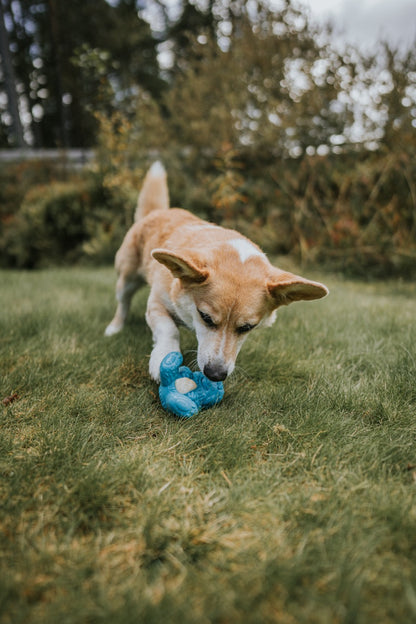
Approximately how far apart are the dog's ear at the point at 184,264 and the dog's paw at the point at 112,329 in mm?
1358

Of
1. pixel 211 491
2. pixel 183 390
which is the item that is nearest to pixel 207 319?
pixel 183 390

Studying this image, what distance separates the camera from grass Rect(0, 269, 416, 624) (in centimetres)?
134

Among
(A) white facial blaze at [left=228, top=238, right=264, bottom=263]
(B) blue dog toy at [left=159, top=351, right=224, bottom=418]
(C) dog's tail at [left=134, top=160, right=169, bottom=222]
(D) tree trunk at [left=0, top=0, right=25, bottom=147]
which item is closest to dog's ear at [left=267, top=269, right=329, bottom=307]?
(A) white facial blaze at [left=228, top=238, right=264, bottom=263]

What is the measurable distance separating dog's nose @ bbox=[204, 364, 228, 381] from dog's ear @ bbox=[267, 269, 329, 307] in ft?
2.13

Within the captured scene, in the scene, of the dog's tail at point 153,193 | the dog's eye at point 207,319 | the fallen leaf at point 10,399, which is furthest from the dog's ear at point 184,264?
the dog's tail at point 153,193

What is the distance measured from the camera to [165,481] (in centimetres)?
189

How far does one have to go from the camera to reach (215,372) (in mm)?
2537

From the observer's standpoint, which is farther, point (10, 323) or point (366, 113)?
point (366, 113)

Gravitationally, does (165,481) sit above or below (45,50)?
below

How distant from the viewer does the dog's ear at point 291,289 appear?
2.62 m

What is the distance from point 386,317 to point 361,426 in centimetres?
245

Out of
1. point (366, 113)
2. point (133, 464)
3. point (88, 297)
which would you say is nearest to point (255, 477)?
point (133, 464)

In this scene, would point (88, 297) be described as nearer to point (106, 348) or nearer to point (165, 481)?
point (106, 348)

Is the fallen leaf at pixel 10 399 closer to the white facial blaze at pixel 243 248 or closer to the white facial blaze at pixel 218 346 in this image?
the white facial blaze at pixel 218 346
